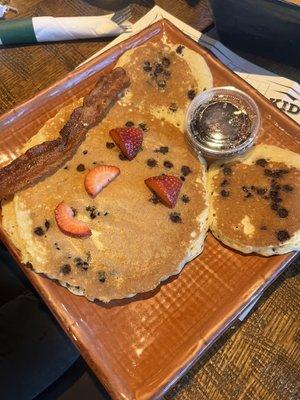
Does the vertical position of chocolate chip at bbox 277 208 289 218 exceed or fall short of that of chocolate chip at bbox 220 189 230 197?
it falls short

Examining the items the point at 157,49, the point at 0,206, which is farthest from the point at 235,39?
the point at 0,206

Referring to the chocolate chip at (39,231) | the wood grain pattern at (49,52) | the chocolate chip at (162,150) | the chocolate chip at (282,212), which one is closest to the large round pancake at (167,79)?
the chocolate chip at (162,150)

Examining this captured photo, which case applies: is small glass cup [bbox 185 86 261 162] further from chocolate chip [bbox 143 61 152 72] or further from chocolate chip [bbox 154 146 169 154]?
chocolate chip [bbox 143 61 152 72]

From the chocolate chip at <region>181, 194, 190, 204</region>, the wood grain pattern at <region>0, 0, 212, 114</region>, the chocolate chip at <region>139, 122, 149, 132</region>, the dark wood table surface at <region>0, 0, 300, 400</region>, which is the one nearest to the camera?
the dark wood table surface at <region>0, 0, 300, 400</region>

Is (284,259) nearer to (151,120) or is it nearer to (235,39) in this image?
(151,120)

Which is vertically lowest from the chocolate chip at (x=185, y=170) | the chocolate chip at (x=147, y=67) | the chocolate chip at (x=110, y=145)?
the chocolate chip at (x=185, y=170)

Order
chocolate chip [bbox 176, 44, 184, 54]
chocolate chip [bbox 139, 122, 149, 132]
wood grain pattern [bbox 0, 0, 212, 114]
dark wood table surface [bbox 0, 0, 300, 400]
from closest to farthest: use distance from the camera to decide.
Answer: dark wood table surface [bbox 0, 0, 300, 400] < chocolate chip [bbox 139, 122, 149, 132] < chocolate chip [bbox 176, 44, 184, 54] < wood grain pattern [bbox 0, 0, 212, 114]

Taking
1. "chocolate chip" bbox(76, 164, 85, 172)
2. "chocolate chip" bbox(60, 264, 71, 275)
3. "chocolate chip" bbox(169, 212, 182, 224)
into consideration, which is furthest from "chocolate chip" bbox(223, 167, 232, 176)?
"chocolate chip" bbox(60, 264, 71, 275)

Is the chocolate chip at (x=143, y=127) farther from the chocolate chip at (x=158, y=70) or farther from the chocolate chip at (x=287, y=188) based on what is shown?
the chocolate chip at (x=287, y=188)
